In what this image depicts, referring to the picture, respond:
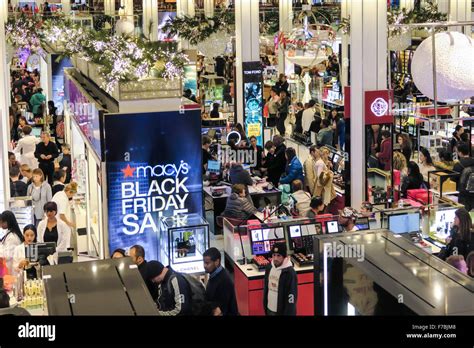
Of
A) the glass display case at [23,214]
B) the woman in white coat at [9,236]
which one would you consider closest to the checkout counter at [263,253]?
the woman in white coat at [9,236]

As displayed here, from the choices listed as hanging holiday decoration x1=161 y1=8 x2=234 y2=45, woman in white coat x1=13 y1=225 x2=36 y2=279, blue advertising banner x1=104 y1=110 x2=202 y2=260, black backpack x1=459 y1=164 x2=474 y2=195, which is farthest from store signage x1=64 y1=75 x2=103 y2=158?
hanging holiday decoration x1=161 y1=8 x2=234 y2=45

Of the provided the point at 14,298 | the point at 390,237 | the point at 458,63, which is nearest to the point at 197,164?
the point at 14,298

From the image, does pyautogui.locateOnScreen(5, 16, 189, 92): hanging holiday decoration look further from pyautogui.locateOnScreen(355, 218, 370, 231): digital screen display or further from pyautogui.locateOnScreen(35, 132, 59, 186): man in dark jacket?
pyautogui.locateOnScreen(35, 132, 59, 186): man in dark jacket

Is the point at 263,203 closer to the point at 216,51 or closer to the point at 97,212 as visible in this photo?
the point at 97,212

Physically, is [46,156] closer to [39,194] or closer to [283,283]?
[39,194]

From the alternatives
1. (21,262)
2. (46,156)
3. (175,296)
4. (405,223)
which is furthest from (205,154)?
(175,296)

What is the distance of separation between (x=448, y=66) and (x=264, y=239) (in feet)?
18.7

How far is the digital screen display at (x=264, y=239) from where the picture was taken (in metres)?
8.83

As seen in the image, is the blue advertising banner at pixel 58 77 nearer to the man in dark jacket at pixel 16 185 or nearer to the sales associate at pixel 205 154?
the sales associate at pixel 205 154

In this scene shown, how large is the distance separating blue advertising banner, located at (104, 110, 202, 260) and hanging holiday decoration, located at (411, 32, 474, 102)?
618 cm

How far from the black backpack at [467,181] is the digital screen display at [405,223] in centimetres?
156

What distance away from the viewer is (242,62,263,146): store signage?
17516mm

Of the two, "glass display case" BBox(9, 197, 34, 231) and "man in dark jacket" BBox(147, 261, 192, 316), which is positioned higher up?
"glass display case" BBox(9, 197, 34, 231)

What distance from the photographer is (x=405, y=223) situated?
9.16 m
